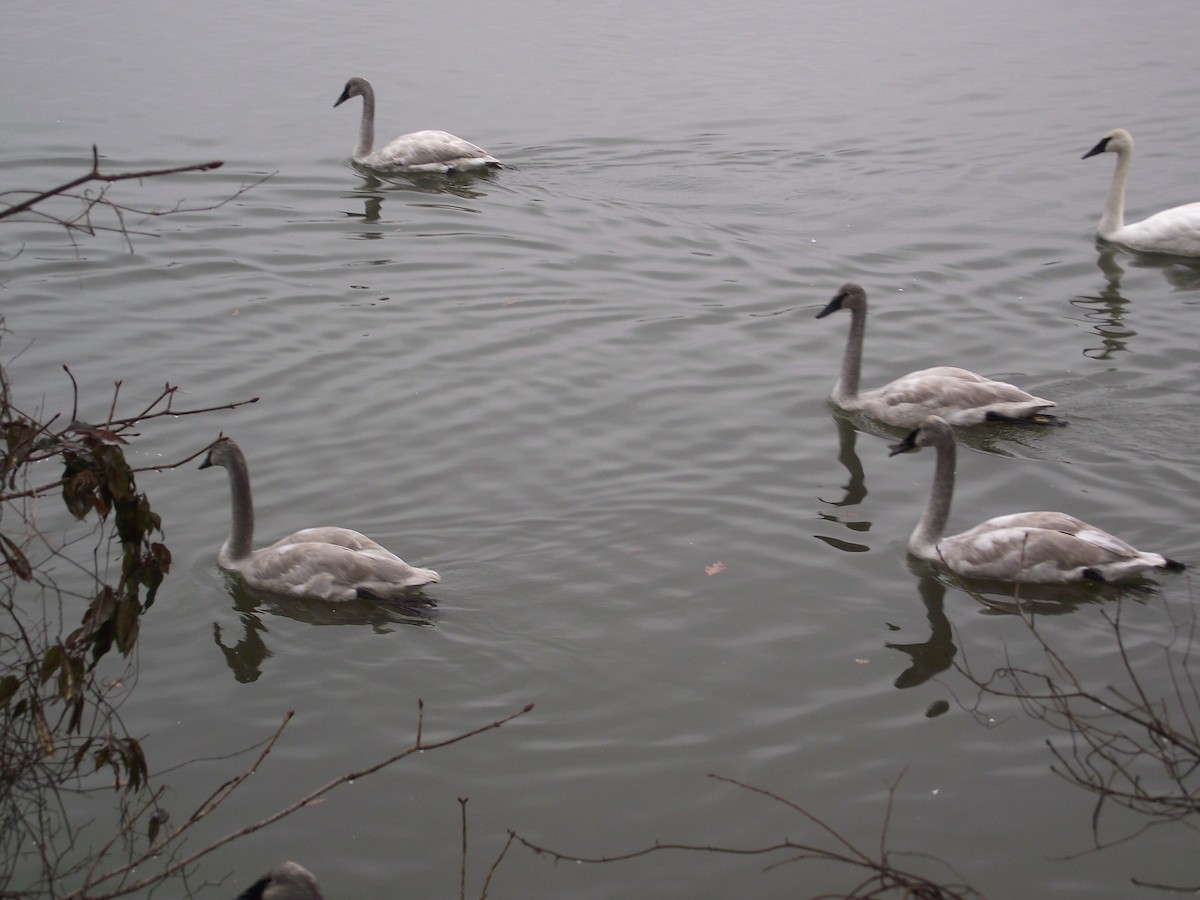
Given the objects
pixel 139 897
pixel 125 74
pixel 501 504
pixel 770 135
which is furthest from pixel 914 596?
pixel 125 74

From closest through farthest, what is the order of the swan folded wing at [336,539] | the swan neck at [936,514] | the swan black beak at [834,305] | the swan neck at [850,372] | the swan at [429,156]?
the swan folded wing at [336,539], the swan neck at [936,514], the swan neck at [850,372], the swan black beak at [834,305], the swan at [429,156]

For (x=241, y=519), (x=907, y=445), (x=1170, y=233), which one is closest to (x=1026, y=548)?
(x=907, y=445)

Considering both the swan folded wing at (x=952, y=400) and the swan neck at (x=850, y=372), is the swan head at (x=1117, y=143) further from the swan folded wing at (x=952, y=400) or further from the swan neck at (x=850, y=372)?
the swan folded wing at (x=952, y=400)

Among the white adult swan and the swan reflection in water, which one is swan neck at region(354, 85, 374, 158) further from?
the white adult swan

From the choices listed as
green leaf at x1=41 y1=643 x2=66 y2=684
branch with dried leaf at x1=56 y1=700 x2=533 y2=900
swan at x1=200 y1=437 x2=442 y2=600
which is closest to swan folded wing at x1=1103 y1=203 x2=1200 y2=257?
swan at x1=200 y1=437 x2=442 y2=600

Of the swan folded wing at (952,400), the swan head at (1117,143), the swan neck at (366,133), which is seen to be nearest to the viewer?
the swan folded wing at (952,400)

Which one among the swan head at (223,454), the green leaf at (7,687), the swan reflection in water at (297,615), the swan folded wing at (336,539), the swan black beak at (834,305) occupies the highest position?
the swan black beak at (834,305)

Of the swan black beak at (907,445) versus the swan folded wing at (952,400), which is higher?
the swan folded wing at (952,400)

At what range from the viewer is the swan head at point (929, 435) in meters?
8.53

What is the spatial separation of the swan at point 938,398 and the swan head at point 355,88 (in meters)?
9.88

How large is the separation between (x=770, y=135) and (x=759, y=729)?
44.2 ft

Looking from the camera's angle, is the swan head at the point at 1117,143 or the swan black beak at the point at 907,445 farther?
the swan head at the point at 1117,143

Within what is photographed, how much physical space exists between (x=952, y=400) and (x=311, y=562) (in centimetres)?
484

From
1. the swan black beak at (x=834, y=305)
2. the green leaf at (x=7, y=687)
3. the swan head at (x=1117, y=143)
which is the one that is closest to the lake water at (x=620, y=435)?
the swan black beak at (x=834, y=305)
